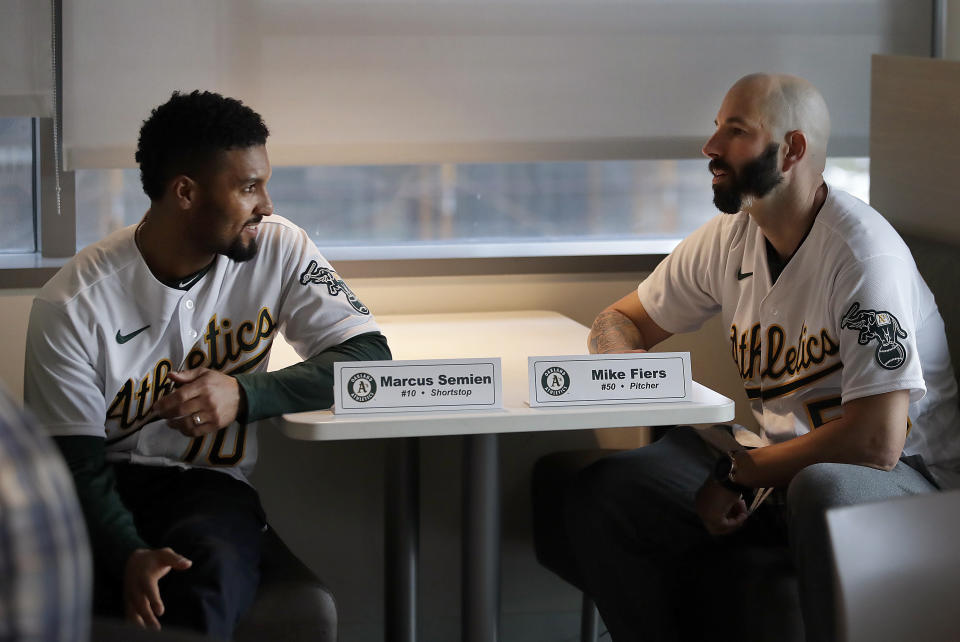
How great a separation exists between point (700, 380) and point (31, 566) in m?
2.37

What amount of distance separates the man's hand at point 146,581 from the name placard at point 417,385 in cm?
31

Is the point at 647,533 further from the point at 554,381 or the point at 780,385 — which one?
the point at 554,381

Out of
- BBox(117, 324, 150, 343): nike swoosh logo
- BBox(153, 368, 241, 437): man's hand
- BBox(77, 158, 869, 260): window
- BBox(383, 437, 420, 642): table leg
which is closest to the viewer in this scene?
BBox(153, 368, 241, 437): man's hand

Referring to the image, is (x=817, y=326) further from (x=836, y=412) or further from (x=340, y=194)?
(x=340, y=194)

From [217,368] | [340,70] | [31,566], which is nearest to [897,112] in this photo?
[340,70]

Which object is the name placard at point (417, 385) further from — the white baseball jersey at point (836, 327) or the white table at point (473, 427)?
the white baseball jersey at point (836, 327)

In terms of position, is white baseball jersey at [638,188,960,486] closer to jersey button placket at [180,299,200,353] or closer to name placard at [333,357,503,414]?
name placard at [333,357,503,414]

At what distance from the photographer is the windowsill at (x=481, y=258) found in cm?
254

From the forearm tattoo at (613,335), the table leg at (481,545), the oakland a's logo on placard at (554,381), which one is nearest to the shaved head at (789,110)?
the forearm tattoo at (613,335)

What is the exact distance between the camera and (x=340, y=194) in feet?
8.75

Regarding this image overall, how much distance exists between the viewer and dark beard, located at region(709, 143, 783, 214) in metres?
1.96

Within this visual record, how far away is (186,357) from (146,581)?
402mm

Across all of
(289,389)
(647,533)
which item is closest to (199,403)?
(289,389)

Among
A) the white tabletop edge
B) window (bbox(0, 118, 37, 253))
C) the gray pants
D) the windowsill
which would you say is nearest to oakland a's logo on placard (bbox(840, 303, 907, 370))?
the gray pants
